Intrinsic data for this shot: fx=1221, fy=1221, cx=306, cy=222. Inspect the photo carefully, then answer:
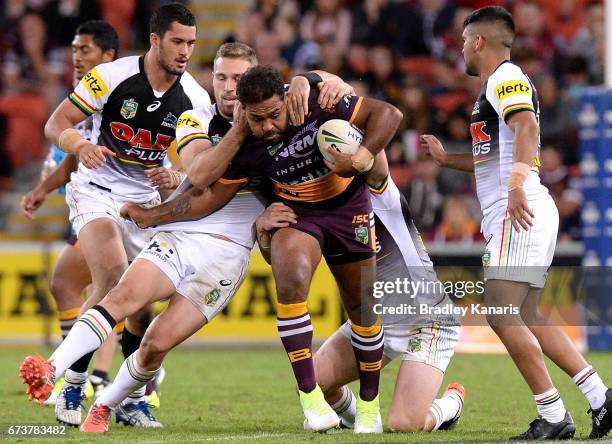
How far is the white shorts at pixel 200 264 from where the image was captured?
7.09 m

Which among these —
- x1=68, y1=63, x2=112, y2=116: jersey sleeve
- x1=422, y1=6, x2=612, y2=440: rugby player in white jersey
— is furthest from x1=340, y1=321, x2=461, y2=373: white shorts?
x1=68, y1=63, x2=112, y2=116: jersey sleeve

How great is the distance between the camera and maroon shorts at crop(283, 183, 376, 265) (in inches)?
277

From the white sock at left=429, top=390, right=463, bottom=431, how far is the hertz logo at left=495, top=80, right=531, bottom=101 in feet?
6.39

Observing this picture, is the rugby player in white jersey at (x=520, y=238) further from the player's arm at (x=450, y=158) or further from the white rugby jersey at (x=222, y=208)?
the white rugby jersey at (x=222, y=208)

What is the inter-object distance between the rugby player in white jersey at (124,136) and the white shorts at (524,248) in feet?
7.56

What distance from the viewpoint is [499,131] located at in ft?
22.7

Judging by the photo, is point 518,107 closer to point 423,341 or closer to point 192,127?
point 423,341

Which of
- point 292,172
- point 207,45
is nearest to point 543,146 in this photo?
point 207,45

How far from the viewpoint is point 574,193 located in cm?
1470

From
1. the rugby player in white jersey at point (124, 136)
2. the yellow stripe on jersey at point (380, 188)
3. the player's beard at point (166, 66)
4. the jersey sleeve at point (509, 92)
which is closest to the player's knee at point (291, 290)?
the yellow stripe on jersey at point (380, 188)

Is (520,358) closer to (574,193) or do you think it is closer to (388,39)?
(574,193)

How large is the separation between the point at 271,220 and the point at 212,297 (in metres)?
0.59

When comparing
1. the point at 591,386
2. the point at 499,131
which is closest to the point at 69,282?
the point at 499,131

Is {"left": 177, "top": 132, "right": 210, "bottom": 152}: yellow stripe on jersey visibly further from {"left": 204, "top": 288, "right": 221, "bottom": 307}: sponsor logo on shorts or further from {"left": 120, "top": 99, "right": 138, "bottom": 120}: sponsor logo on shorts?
{"left": 120, "top": 99, "right": 138, "bottom": 120}: sponsor logo on shorts
